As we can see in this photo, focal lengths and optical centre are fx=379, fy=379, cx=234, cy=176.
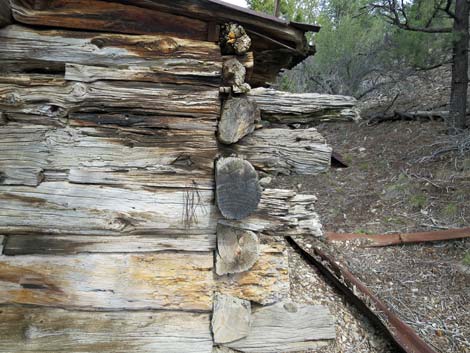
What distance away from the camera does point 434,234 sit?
5316mm

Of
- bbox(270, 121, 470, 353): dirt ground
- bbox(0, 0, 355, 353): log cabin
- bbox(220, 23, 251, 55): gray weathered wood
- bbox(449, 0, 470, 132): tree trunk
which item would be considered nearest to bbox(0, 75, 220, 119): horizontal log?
bbox(0, 0, 355, 353): log cabin

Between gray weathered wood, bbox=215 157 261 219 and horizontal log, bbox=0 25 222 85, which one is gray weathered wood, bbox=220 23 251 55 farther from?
gray weathered wood, bbox=215 157 261 219

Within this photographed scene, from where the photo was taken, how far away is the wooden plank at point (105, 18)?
8.00 ft

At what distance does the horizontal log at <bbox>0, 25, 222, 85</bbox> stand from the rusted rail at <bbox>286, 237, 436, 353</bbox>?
2742mm

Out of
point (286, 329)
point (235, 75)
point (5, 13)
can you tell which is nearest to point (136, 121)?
point (235, 75)

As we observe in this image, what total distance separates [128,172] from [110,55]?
78cm

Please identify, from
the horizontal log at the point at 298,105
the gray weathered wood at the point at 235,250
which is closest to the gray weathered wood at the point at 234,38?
the horizontal log at the point at 298,105

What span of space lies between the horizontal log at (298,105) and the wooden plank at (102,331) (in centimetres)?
153

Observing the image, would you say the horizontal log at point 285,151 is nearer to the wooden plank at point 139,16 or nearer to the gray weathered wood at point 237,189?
the gray weathered wood at point 237,189

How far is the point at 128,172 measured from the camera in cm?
255

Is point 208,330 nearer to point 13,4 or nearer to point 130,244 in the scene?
point 130,244

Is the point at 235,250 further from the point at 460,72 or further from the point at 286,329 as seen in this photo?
the point at 460,72

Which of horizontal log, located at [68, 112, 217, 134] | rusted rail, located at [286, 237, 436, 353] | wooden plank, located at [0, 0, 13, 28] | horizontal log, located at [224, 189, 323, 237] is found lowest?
rusted rail, located at [286, 237, 436, 353]

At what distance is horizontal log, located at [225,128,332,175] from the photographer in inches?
106
